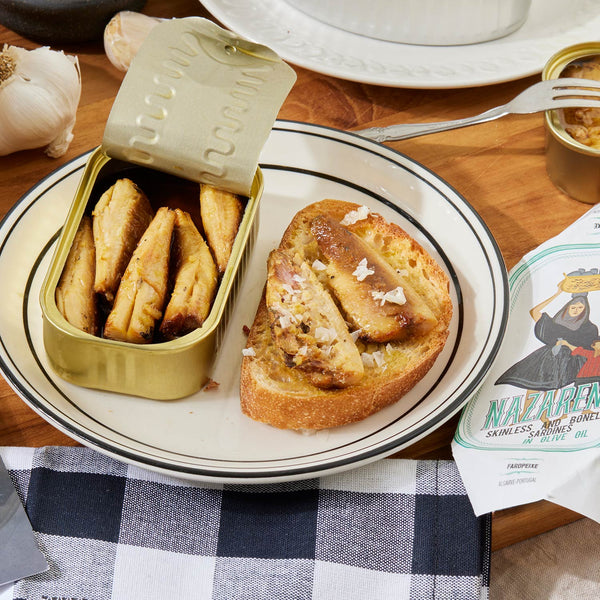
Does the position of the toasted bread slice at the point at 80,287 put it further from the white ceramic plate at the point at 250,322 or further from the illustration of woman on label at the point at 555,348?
the illustration of woman on label at the point at 555,348

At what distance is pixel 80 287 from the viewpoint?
1.61 metres

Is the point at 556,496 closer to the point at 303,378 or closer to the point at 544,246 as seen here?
the point at 303,378

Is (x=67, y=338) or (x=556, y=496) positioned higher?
(x=67, y=338)

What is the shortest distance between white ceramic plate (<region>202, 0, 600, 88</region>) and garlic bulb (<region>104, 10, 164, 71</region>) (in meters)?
0.22

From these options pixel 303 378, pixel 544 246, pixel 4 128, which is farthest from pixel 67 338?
pixel 544 246

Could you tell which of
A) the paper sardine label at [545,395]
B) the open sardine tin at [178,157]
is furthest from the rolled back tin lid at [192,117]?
the paper sardine label at [545,395]

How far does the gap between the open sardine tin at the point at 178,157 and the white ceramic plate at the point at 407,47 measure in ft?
1.70

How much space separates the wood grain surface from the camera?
2.17 metres

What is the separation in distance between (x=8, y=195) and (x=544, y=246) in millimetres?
1416

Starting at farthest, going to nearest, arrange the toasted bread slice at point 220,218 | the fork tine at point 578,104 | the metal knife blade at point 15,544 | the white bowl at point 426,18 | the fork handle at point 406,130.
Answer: the white bowl at point 426,18, the fork handle at point 406,130, the fork tine at point 578,104, the toasted bread slice at point 220,218, the metal knife blade at point 15,544

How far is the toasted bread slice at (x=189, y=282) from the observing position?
1.58 m

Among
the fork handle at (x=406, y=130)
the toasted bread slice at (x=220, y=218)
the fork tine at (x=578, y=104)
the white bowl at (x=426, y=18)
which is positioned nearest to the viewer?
the toasted bread slice at (x=220, y=218)

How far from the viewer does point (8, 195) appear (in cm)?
216

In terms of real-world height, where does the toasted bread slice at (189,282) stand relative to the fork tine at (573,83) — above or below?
below
